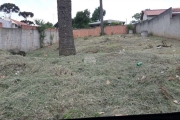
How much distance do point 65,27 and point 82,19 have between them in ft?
73.3

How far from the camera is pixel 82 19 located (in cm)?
2778

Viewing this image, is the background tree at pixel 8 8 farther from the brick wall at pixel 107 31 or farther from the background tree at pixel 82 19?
the brick wall at pixel 107 31

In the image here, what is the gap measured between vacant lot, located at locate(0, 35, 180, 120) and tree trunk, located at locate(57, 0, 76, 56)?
1.43m

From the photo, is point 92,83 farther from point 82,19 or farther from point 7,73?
point 82,19

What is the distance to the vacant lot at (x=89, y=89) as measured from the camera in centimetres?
258

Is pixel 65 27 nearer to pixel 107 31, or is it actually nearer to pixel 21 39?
pixel 21 39

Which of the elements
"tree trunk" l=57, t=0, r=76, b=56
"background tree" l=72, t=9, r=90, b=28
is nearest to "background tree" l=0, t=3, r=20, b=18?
"background tree" l=72, t=9, r=90, b=28

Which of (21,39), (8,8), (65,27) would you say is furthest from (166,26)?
(8,8)

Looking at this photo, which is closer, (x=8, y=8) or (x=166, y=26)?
(x=166, y=26)

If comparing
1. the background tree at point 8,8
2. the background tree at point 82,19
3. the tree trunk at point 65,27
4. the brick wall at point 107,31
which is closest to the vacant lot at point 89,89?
the tree trunk at point 65,27

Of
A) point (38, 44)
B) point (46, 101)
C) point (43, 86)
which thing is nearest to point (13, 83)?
point (43, 86)

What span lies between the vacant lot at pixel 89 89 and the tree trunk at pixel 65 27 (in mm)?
1429

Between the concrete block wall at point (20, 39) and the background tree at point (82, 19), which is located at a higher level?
the background tree at point (82, 19)

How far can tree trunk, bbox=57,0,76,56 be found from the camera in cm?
586
